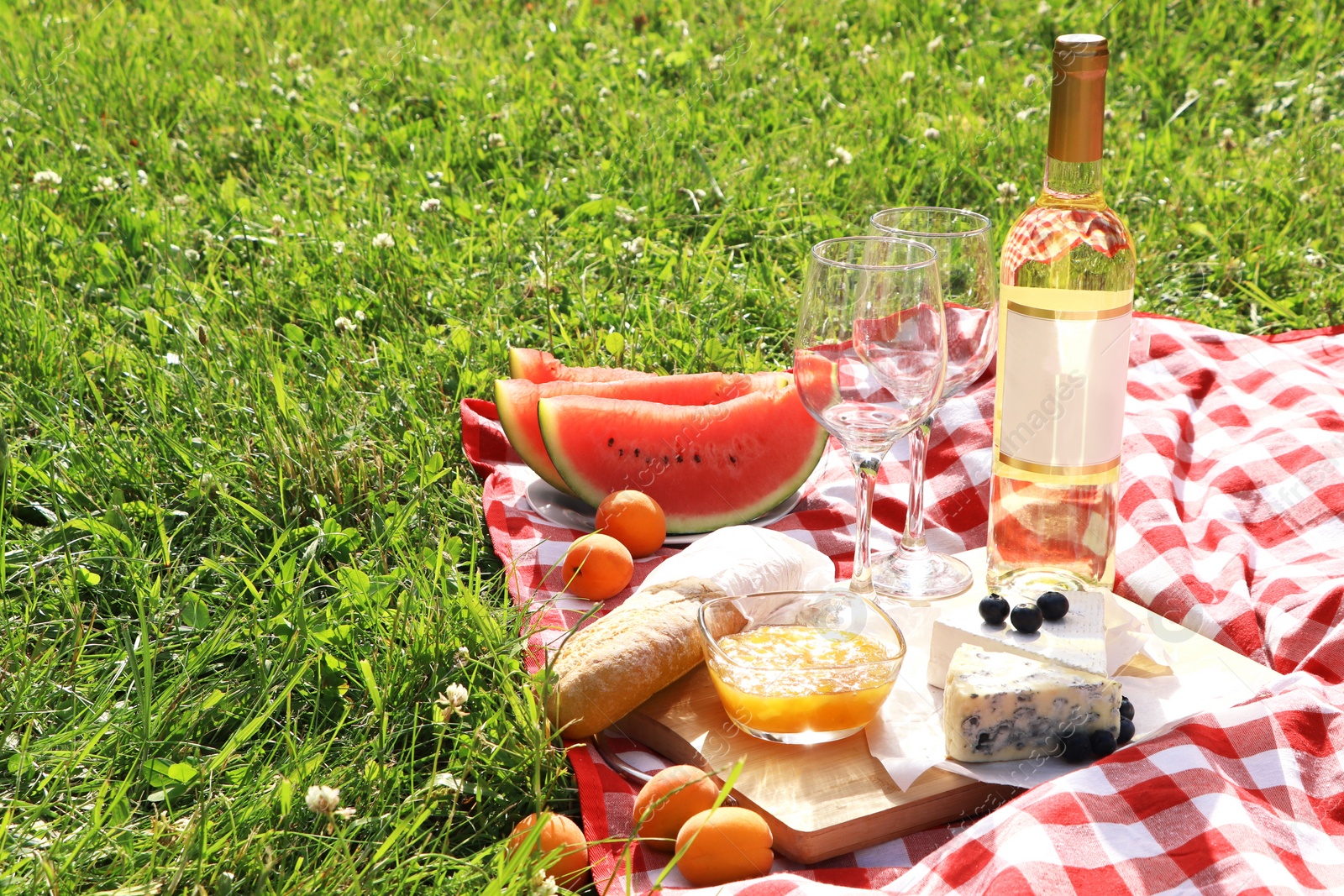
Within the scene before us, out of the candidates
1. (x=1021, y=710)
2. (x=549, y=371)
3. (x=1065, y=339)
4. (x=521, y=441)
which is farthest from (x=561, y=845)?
(x=549, y=371)

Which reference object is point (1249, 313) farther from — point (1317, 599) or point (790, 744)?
point (790, 744)

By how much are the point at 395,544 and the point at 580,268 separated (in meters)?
1.88

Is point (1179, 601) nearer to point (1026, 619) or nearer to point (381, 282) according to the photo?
point (1026, 619)

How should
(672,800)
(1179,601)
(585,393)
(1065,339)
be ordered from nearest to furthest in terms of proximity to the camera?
(672,800)
(1065,339)
(1179,601)
(585,393)

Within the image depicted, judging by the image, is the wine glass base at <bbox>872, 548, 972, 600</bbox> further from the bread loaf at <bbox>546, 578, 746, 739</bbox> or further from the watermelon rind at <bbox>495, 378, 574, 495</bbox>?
the watermelon rind at <bbox>495, 378, 574, 495</bbox>

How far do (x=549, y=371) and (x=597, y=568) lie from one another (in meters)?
0.94

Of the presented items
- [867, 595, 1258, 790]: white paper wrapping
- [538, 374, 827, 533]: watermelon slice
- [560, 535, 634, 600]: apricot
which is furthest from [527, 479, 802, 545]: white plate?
[867, 595, 1258, 790]: white paper wrapping

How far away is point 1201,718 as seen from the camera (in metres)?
1.83

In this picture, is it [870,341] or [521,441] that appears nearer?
[870,341]

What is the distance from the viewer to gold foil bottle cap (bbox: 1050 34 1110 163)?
1.92 m

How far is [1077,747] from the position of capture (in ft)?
6.00

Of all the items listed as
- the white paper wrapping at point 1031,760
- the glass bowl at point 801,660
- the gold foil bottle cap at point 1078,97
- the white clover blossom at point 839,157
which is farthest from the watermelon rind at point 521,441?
the white clover blossom at point 839,157

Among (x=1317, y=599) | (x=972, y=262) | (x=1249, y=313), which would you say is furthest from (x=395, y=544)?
(x=1249, y=313)

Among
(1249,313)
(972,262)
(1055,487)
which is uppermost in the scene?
(972,262)
